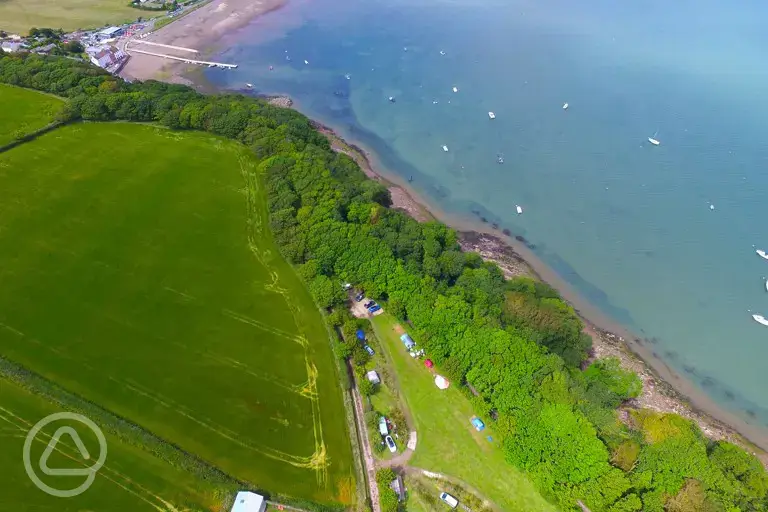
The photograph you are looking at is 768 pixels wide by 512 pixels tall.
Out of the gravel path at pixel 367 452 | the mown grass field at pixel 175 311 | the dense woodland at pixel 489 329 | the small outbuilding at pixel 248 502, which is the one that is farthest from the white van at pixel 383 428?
the small outbuilding at pixel 248 502

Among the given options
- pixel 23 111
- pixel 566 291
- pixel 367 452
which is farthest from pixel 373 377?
pixel 23 111

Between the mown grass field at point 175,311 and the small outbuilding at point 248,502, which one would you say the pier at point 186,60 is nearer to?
the mown grass field at point 175,311

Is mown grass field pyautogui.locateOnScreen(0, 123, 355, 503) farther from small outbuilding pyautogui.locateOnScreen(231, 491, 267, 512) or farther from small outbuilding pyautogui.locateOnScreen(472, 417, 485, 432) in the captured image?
small outbuilding pyautogui.locateOnScreen(472, 417, 485, 432)

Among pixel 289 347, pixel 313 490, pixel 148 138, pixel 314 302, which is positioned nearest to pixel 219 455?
pixel 313 490

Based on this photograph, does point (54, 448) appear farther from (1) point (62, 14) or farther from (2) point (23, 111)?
(1) point (62, 14)

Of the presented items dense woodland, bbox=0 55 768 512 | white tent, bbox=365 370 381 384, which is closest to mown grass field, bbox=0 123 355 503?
white tent, bbox=365 370 381 384

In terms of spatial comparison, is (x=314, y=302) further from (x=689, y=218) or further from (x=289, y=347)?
(x=689, y=218)
